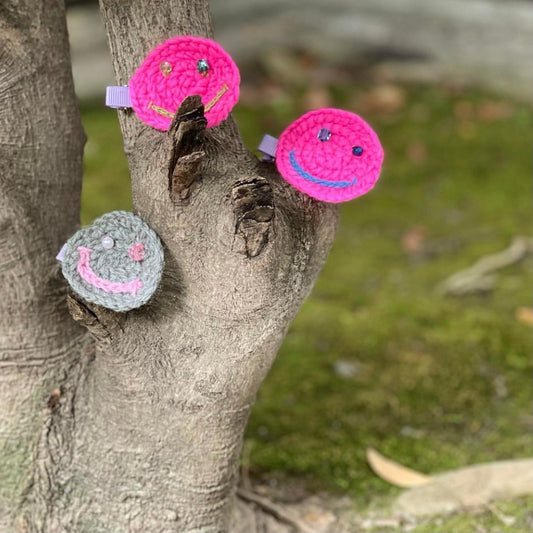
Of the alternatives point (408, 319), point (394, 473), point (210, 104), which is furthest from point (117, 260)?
point (408, 319)

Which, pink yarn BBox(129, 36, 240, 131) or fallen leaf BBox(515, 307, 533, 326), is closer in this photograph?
pink yarn BBox(129, 36, 240, 131)

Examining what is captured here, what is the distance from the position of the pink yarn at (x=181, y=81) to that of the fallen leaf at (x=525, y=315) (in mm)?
1450

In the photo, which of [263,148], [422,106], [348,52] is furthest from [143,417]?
[348,52]

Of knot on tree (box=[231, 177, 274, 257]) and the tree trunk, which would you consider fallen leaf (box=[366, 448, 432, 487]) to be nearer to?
the tree trunk

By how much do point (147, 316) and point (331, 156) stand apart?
37 centimetres

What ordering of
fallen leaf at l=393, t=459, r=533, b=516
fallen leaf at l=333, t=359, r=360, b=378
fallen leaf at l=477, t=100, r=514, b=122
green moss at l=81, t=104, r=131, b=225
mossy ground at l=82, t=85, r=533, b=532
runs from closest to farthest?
1. fallen leaf at l=393, t=459, r=533, b=516
2. mossy ground at l=82, t=85, r=533, b=532
3. fallen leaf at l=333, t=359, r=360, b=378
4. green moss at l=81, t=104, r=131, b=225
5. fallen leaf at l=477, t=100, r=514, b=122

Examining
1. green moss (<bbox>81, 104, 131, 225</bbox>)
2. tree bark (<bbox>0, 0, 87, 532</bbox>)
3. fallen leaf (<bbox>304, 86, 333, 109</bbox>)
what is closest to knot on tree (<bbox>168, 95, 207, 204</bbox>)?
tree bark (<bbox>0, 0, 87, 532</bbox>)

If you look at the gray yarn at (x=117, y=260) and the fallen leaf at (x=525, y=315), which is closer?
the gray yarn at (x=117, y=260)

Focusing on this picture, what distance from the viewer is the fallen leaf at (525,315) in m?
2.24

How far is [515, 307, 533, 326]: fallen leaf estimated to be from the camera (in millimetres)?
2244

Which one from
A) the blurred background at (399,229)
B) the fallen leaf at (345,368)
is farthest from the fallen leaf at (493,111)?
the fallen leaf at (345,368)

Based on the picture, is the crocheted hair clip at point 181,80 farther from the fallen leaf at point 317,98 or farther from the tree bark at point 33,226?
the fallen leaf at point 317,98

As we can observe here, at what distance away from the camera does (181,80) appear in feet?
3.57

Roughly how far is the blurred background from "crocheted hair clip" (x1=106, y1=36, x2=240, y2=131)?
913 millimetres
